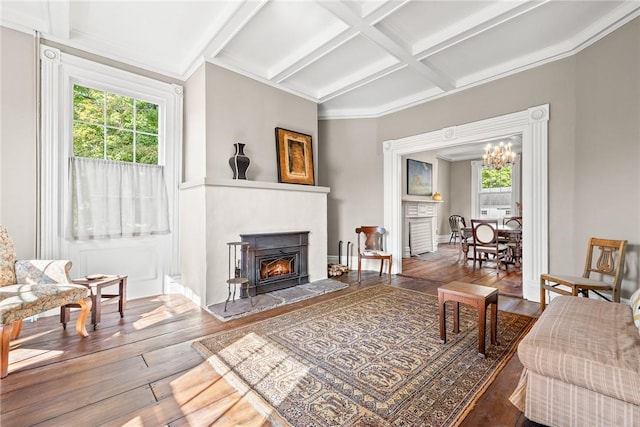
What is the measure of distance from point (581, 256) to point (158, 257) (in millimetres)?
5146

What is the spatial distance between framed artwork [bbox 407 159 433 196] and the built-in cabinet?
36 centimetres

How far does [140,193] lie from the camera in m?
3.63

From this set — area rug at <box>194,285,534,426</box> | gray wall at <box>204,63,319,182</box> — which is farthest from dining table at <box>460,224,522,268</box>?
gray wall at <box>204,63,319,182</box>

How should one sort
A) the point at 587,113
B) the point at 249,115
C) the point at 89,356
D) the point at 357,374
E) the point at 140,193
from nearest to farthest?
the point at 357,374, the point at 89,356, the point at 587,113, the point at 140,193, the point at 249,115

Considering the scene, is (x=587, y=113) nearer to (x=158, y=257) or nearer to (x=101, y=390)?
(x=101, y=390)

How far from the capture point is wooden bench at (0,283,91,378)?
1.89 meters

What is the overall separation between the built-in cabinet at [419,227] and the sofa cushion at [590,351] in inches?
207

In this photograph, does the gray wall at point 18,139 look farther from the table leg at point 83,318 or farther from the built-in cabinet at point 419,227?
the built-in cabinet at point 419,227

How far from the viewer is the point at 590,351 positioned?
138 centimetres

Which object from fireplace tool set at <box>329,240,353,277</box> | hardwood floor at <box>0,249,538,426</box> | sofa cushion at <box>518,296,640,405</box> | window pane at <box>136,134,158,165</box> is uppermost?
window pane at <box>136,134,158,165</box>

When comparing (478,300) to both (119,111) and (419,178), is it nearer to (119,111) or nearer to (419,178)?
(119,111)

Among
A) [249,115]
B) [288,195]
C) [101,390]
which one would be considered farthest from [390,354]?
[249,115]

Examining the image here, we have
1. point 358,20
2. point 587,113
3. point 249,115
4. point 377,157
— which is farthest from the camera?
point 377,157

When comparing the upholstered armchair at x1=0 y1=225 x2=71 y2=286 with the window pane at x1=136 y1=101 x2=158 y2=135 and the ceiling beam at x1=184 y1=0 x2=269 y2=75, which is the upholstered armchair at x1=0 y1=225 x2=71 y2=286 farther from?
the ceiling beam at x1=184 y1=0 x2=269 y2=75
